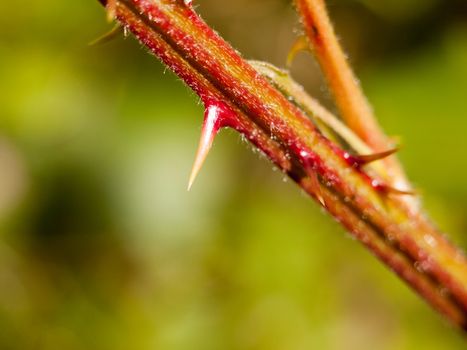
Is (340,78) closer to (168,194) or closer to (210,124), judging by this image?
(210,124)

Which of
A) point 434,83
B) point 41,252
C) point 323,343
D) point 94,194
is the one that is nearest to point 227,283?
point 323,343

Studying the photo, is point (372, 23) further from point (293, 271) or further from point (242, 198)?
point (293, 271)

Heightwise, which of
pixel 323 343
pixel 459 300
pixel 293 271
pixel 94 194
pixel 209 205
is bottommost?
pixel 459 300

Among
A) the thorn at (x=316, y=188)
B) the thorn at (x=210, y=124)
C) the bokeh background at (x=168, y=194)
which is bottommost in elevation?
the thorn at (x=316, y=188)

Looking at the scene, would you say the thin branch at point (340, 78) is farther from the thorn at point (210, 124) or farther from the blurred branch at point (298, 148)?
the thorn at point (210, 124)

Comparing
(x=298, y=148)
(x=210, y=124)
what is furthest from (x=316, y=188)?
(x=210, y=124)

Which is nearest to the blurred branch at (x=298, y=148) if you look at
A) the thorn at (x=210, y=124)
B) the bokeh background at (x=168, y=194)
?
the thorn at (x=210, y=124)
